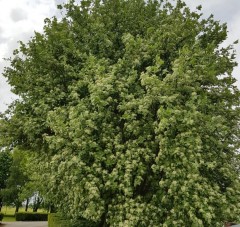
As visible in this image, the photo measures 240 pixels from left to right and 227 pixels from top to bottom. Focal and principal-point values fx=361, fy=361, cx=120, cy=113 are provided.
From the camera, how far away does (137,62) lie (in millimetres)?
17344

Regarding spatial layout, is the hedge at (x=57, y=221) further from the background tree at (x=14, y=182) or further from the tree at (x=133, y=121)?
the background tree at (x=14, y=182)

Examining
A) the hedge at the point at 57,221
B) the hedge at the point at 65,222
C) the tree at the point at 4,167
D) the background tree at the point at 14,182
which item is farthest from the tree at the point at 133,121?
the tree at the point at 4,167

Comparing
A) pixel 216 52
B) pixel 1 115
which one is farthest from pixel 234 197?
pixel 1 115

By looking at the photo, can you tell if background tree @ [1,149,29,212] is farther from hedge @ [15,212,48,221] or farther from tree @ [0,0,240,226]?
tree @ [0,0,240,226]

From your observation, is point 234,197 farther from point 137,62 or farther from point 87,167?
point 137,62

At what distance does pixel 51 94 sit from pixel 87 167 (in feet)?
18.6

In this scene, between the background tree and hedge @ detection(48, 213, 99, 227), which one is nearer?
hedge @ detection(48, 213, 99, 227)

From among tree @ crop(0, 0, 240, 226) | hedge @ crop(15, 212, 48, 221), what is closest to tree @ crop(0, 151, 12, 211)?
hedge @ crop(15, 212, 48, 221)

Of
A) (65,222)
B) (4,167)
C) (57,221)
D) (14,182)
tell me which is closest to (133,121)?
(65,222)

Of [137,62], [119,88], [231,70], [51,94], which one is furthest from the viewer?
[231,70]

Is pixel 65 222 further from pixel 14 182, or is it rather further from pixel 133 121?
pixel 14 182

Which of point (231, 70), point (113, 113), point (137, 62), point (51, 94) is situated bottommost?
point (113, 113)

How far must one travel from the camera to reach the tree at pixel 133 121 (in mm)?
14406

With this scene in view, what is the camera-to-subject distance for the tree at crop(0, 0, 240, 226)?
1441cm
